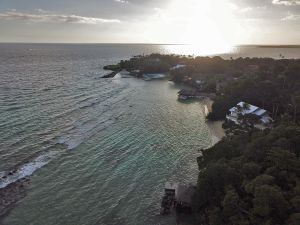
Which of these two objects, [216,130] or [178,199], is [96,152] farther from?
[216,130]

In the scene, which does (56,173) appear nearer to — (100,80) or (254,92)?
(254,92)

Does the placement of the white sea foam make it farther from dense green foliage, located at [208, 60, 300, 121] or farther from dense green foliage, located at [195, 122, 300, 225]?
dense green foliage, located at [208, 60, 300, 121]

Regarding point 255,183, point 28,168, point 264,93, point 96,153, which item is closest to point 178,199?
point 255,183

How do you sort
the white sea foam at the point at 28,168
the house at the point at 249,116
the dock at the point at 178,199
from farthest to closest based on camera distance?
the house at the point at 249,116 → the white sea foam at the point at 28,168 → the dock at the point at 178,199

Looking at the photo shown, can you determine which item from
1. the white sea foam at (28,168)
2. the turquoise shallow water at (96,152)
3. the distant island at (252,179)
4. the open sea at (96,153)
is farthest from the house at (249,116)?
the white sea foam at (28,168)

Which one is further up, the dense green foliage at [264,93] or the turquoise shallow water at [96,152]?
the dense green foliage at [264,93]

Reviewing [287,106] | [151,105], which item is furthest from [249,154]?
[151,105]

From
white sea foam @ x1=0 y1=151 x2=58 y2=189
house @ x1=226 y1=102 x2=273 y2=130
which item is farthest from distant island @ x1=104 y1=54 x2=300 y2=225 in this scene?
white sea foam @ x1=0 y1=151 x2=58 y2=189

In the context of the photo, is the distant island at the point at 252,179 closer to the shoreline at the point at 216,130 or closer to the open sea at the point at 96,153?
the shoreline at the point at 216,130
